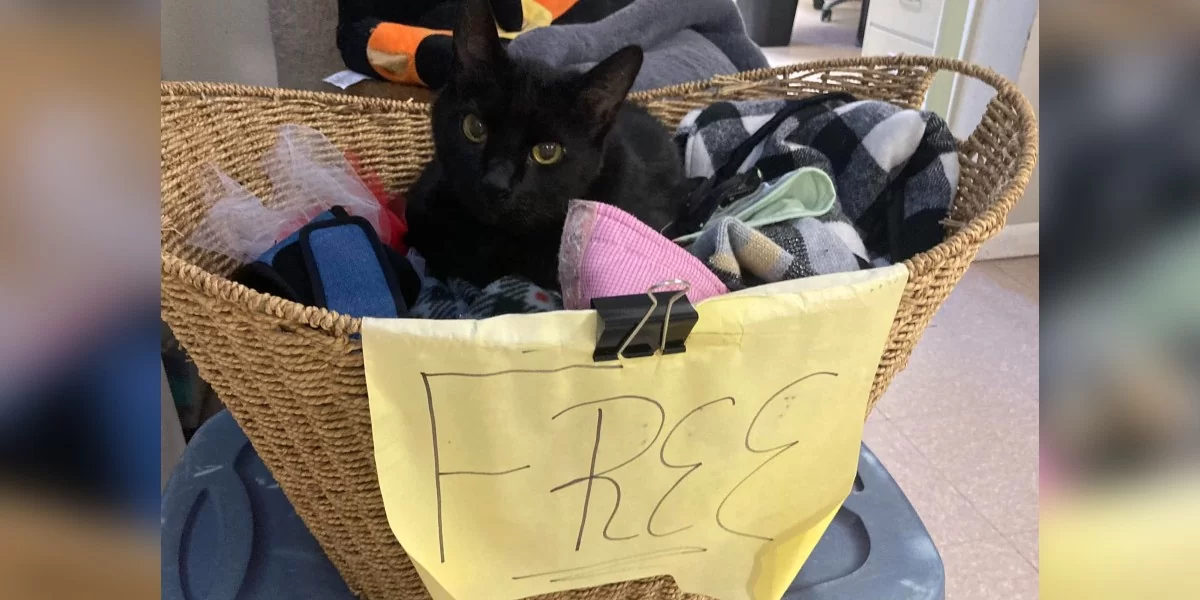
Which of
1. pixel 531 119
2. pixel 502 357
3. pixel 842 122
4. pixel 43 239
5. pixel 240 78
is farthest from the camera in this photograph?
pixel 240 78

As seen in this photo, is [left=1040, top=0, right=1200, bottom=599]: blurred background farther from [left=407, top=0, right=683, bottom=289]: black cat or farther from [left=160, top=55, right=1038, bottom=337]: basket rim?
[left=407, top=0, right=683, bottom=289]: black cat

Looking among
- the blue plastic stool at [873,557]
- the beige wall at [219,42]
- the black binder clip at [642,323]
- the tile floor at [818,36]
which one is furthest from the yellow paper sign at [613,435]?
the tile floor at [818,36]

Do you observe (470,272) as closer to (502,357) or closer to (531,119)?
(531,119)

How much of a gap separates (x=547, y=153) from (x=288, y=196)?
0.29 metres

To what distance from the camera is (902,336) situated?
58 cm

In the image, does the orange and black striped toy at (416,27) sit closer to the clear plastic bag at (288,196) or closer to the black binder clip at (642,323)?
the clear plastic bag at (288,196)

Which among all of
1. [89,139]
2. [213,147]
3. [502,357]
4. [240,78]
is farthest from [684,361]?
[240,78]

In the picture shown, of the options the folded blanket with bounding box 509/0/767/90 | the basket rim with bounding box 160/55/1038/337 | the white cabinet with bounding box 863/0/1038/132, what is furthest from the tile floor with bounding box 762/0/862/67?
the basket rim with bounding box 160/55/1038/337

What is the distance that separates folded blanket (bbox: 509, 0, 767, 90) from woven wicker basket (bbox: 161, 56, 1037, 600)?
352 mm

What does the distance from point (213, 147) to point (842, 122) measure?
2.29 feet

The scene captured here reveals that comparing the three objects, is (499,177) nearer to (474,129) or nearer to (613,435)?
(474,129)

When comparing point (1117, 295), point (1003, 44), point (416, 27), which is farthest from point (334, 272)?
point (1003, 44)

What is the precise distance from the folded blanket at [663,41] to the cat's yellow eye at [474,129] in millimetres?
442

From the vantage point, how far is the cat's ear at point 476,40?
2.32 ft
